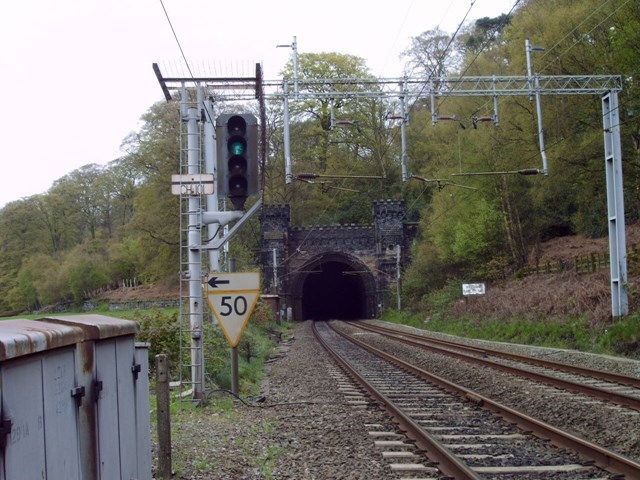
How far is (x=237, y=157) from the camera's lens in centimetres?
1006

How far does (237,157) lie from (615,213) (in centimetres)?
1363

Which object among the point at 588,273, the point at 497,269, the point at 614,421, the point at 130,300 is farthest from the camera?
the point at 130,300

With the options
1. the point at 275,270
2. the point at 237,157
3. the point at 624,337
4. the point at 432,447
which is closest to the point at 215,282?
the point at 237,157

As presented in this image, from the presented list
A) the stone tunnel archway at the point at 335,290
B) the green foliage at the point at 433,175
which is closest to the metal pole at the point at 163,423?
the green foliage at the point at 433,175

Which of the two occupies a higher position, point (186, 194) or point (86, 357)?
point (186, 194)

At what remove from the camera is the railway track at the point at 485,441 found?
21.5ft

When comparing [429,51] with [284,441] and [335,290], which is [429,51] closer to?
[335,290]

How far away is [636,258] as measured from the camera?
74.1 ft

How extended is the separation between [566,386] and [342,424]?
448 cm

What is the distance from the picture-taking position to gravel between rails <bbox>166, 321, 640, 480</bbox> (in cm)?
703

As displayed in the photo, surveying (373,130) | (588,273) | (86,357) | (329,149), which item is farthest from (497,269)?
(86,357)

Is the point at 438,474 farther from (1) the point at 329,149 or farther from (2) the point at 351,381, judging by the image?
(1) the point at 329,149

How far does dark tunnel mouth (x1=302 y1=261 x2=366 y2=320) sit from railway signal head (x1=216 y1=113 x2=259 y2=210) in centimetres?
5360

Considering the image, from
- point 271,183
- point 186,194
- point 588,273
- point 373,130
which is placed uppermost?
point 373,130
